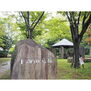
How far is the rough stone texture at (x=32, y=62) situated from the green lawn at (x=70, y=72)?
0.09 metres

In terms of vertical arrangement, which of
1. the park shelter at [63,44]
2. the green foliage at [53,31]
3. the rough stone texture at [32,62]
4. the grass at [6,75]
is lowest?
the grass at [6,75]

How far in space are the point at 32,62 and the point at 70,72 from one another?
68cm

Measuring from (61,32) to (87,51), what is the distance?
55 centimetres

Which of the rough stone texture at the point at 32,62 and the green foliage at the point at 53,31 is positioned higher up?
the green foliage at the point at 53,31

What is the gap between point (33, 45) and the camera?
11.3ft

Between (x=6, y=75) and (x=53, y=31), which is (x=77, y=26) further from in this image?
(x=6, y=75)

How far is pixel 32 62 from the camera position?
11.1 ft

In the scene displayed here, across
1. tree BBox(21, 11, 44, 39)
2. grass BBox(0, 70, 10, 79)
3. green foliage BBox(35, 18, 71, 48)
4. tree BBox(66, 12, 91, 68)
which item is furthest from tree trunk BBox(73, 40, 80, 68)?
grass BBox(0, 70, 10, 79)

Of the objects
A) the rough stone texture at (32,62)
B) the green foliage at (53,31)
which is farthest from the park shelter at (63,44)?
the rough stone texture at (32,62)

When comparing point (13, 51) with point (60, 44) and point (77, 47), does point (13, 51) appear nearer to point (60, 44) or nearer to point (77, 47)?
point (60, 44)

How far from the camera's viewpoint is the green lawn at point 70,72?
347 centimetres

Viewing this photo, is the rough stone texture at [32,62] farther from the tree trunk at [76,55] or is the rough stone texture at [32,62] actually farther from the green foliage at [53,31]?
the tree trunk at [76,55]

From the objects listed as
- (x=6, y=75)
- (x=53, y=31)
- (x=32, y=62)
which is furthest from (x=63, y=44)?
(x=6, y=75)

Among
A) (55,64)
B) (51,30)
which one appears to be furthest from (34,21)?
(55,64)
